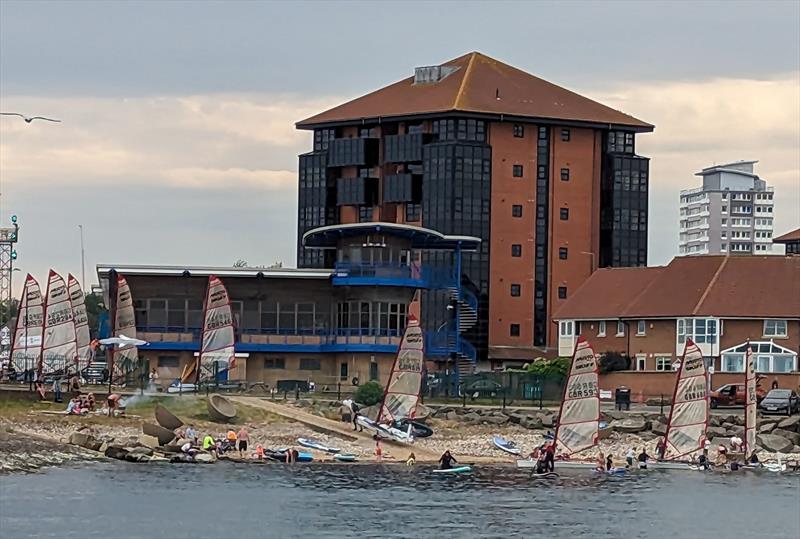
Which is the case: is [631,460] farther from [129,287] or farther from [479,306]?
[479,306]

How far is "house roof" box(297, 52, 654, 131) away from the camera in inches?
5768

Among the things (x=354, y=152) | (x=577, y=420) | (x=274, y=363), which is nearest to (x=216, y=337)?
(x=274, y=363)

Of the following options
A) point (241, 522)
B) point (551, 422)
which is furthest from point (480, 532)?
point (551, 422)

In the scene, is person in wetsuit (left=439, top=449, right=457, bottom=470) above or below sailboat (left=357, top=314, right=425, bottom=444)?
below

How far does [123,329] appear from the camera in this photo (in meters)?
97.6

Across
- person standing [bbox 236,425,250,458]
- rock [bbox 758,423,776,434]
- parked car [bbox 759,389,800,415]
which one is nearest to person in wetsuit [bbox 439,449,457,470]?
person standing [bbox 236,425,250,458]

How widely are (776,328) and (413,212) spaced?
44123mm

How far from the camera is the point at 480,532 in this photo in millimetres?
60312

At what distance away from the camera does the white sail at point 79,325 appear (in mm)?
97188

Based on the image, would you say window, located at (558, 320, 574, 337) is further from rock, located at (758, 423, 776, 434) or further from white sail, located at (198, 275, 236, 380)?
white sail, located at (198, 275, 236, 380)

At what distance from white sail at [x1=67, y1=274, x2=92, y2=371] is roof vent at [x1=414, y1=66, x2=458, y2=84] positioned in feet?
189

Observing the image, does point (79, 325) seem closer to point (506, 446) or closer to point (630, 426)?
point (506, 446)

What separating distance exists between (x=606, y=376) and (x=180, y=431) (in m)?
34.5

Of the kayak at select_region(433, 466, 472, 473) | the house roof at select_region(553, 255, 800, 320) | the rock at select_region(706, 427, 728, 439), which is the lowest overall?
the kayak at select_region(433, 466, 472, 473)
